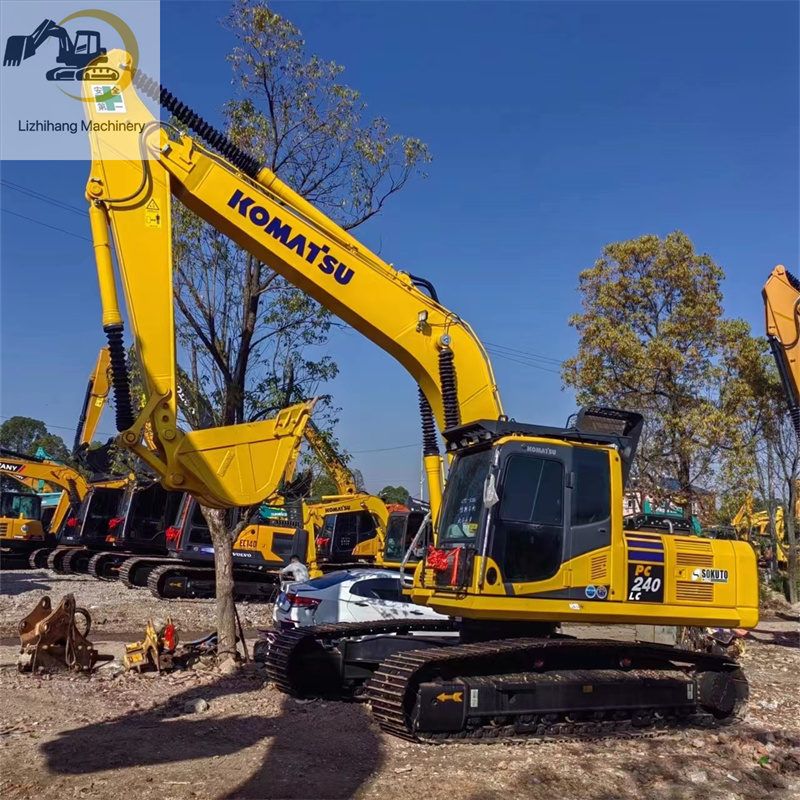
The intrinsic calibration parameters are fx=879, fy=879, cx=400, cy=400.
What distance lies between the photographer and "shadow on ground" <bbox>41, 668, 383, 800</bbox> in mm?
6701

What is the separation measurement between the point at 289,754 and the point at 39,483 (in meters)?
27.0

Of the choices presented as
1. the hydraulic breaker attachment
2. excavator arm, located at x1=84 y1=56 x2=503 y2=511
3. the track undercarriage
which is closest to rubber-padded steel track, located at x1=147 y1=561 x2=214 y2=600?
the hydraulic breaker attachment

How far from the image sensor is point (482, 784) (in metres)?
6.88

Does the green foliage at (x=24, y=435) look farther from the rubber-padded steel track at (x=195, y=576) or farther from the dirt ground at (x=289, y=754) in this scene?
the dirt ground at (x=289, y=754)

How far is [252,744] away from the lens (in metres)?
7.75

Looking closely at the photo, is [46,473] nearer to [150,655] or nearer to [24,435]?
[150,655]

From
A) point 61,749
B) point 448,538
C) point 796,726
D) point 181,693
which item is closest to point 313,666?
point 181,693

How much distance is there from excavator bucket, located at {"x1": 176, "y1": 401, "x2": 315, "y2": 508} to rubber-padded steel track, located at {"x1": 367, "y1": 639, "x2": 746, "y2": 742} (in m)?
2.07

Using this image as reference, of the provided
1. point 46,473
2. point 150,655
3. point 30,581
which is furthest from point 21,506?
point 150,655

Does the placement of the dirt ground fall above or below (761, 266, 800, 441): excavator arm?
below

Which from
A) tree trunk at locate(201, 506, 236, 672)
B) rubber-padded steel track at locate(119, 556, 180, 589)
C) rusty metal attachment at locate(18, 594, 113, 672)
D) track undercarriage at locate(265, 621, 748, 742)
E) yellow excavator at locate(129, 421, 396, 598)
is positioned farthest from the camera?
rubber-padded steel track at locate(119, 556, 180, 589)

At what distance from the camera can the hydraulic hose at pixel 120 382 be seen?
24.4 feet

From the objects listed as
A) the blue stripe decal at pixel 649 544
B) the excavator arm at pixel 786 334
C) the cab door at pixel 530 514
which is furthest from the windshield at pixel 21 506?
the blue stripe decal at pixel 649 544

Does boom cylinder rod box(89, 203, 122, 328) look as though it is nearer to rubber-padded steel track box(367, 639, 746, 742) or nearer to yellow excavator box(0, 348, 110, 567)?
rubber-padded steel track box(367, 639, 746, 742)
